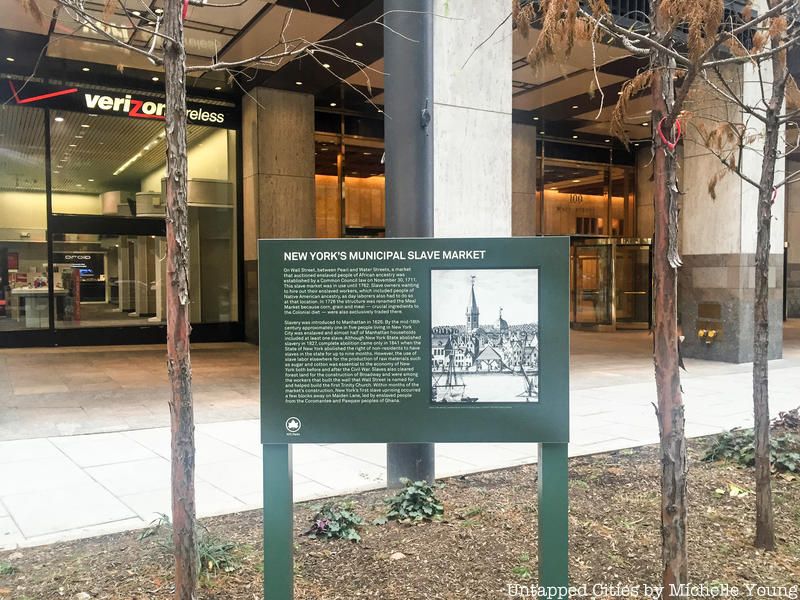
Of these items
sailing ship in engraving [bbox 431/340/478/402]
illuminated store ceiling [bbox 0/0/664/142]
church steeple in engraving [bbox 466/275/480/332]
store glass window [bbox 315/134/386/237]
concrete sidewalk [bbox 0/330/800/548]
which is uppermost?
illuminated store ceiling [bbox 0/0/664/142]

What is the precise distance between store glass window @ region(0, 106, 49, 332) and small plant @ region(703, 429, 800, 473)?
1451cm

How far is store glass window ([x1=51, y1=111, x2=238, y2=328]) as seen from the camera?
1586 cm

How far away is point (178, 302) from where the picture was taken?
3.11 m

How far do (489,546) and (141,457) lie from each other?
3.74m

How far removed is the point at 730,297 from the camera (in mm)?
13234

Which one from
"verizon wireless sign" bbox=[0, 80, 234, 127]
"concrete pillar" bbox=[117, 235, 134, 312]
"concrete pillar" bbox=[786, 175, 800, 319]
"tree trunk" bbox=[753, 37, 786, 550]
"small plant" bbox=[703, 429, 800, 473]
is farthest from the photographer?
"concrete pillar" bbox=[786, 175, 800, 319]

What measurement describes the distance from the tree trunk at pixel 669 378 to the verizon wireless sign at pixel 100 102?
13396mm

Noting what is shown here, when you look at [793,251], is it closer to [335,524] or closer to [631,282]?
[631,282]

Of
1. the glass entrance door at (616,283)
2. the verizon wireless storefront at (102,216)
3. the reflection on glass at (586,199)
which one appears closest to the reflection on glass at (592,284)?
the glass entrance door at (616,283)

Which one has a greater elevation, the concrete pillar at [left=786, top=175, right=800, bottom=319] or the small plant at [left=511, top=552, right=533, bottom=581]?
the concrete pillar at [left=786, top=175, right=800, bottom=319]

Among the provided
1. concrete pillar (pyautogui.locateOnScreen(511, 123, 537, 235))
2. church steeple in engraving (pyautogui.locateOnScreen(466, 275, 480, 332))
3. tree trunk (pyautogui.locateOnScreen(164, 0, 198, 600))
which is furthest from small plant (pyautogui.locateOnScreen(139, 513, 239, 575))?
concrete pillar (pyautogui.locateOnScreen(511, 123, 537, 235))

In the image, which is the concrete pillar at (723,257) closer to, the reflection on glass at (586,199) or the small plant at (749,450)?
the small plant at (749,450)

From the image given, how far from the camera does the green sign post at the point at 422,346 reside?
3021 millimetres

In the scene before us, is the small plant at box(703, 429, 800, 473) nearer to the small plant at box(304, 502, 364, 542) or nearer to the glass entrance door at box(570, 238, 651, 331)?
the small plant at box(304, 502, 364, 542)
